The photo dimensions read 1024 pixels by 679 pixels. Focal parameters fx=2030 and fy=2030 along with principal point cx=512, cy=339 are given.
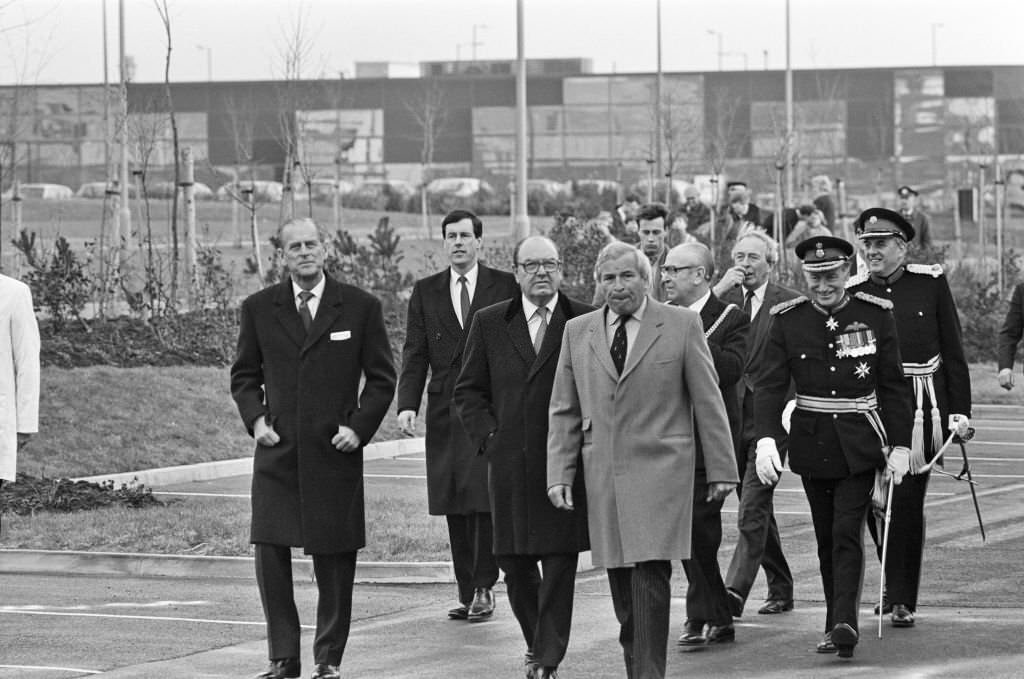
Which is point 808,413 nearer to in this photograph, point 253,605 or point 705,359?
point 705,359

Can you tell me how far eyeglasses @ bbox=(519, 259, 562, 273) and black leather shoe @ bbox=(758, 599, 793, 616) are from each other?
8.29 ft

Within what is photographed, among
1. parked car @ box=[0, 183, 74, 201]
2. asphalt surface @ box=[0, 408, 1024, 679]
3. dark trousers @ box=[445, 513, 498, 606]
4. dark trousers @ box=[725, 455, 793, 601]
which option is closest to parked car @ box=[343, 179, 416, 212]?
parked car @ box=[0, 183, 74, 201]

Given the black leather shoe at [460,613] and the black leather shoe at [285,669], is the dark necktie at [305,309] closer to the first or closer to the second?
the black leather shoe at [285,669]

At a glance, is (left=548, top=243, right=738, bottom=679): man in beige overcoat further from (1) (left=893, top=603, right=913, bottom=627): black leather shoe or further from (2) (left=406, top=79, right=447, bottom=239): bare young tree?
(2) (left=406, top=79, right=447, bottom=239): bare young tree

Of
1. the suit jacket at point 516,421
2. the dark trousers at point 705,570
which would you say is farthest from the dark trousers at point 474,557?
the suit jacket at point 516,421

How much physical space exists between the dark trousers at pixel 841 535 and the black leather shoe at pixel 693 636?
600 millimetres

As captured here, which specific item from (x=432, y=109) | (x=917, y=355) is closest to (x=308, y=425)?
(x=917, y=355)

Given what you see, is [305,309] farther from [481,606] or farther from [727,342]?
[481,606]

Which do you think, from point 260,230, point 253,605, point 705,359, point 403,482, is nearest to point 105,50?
point 260,230

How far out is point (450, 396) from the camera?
10.9 m

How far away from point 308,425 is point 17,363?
1819mm

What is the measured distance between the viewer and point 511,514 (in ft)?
29.6

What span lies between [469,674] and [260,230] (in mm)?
45681

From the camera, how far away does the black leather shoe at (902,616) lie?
10156 millimetres
